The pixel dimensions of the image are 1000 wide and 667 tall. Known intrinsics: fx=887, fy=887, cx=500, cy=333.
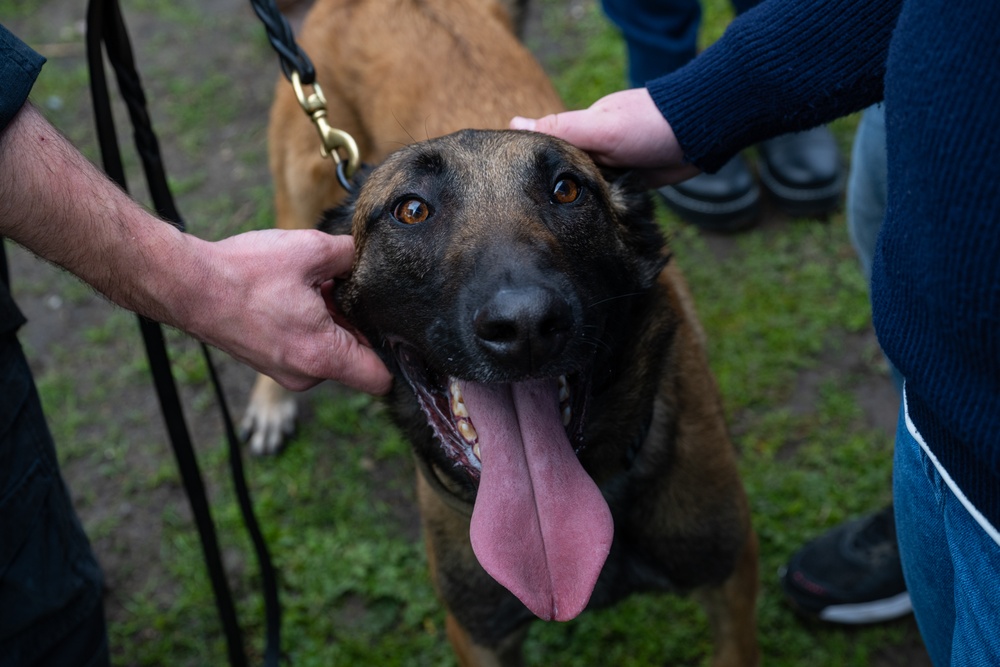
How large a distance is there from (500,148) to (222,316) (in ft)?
2.77

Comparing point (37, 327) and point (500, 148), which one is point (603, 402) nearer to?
point (500, 148)

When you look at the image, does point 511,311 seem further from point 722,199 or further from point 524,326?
point 722,199

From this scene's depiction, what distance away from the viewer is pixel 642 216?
2447 millimetres

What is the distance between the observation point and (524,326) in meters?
1.76

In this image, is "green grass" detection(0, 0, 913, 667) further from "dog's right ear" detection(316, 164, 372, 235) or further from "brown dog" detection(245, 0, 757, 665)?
"dog's right ear" detection(316, 164, 372, 235)

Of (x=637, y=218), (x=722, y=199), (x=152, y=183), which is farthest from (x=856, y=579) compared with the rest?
(x=152, y=183)

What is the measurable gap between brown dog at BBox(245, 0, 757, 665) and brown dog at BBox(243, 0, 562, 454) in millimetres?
121

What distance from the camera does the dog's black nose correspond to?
177 cm

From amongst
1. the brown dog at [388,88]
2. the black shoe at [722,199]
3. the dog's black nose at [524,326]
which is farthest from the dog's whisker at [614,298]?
the black shoe at [722,199]

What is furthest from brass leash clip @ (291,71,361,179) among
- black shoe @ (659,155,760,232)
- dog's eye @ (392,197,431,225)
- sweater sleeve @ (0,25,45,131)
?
black shoe @ (659,155,760,232)

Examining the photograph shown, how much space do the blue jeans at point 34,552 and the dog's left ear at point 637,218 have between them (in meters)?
1.52

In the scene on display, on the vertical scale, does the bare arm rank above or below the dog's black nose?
above

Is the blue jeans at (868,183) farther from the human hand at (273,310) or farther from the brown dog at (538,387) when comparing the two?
the human hand at (273,310)

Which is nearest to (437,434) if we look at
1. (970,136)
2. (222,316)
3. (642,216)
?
(222,316)
